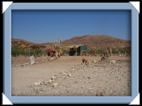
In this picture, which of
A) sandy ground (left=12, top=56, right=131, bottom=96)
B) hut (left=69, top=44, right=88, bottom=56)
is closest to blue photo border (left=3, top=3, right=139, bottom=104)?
sandy ground (left=12, top=56, right=131, bottom=96)

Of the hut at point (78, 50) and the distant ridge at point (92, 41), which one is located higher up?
the distant ridge at point (92, 41)

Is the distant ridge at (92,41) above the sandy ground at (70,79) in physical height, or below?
above

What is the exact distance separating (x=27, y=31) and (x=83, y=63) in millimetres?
339

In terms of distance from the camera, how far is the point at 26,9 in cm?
420

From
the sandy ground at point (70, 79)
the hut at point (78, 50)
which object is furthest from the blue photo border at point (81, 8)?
the hut at point (78, 50)

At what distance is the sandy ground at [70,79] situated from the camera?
4.21 m

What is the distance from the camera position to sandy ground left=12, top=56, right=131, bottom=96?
13.8ft

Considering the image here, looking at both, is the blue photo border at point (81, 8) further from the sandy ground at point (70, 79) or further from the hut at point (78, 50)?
the hut at point (78, 50)

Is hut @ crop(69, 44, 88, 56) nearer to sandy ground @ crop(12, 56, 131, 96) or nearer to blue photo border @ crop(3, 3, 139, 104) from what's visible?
sandy ground @ crop(12, 56, 131, 96)

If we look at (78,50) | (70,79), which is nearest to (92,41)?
(78,50)

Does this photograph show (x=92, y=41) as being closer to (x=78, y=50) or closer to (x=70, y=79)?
(x=78, y=50)

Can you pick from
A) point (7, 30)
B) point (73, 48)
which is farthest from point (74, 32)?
point (7, 30)

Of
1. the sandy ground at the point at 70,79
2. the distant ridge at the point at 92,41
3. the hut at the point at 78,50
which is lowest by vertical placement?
the sandy ground at the point at 70,79

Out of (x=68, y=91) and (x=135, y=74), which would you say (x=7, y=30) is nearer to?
(x=68, y=91)
